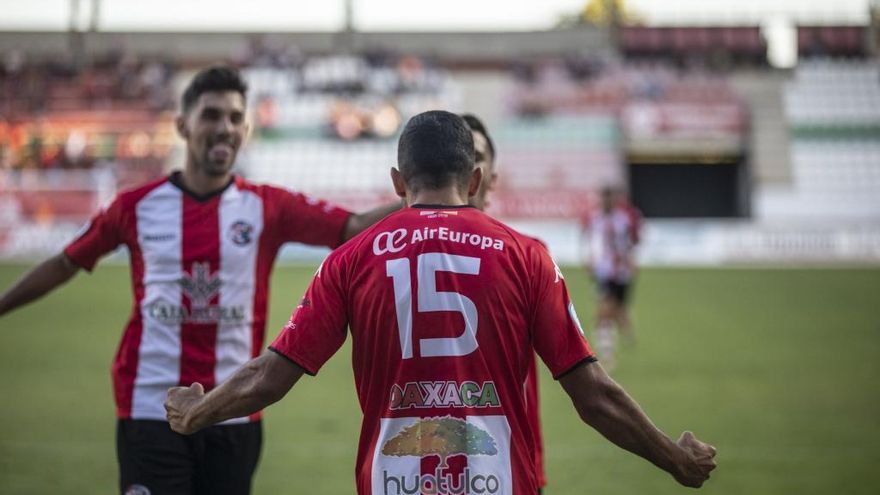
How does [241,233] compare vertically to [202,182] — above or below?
below

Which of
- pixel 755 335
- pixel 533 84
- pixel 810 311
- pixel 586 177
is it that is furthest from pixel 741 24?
pixel 755 335

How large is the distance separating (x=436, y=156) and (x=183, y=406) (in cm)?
105

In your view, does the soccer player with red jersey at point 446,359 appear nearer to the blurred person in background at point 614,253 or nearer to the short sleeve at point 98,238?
the short sleeve at point 98,238

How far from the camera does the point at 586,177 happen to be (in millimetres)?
36375

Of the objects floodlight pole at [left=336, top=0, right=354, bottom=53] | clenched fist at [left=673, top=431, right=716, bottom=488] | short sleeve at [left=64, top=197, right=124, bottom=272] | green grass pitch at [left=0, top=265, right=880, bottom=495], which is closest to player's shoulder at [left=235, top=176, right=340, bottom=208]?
short sleeve at [left=64, top=197, right=124, bottom=272]

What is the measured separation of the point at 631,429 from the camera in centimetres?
257

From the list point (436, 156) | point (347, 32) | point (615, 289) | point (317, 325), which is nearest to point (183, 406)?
point (317, 325)

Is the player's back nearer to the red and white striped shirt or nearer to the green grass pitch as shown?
the red and white striped shirt

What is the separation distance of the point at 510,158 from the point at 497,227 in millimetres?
34569

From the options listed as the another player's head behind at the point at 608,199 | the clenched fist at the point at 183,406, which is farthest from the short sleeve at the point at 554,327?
the another player's head behind at the point at 608,199

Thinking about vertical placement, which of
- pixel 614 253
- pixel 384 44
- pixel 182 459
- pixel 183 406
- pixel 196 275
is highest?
pixel 384 44

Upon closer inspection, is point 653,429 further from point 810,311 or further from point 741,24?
point 741,24

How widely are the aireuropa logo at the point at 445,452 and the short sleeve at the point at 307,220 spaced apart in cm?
170

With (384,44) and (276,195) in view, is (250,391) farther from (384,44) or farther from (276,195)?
(384,44)
